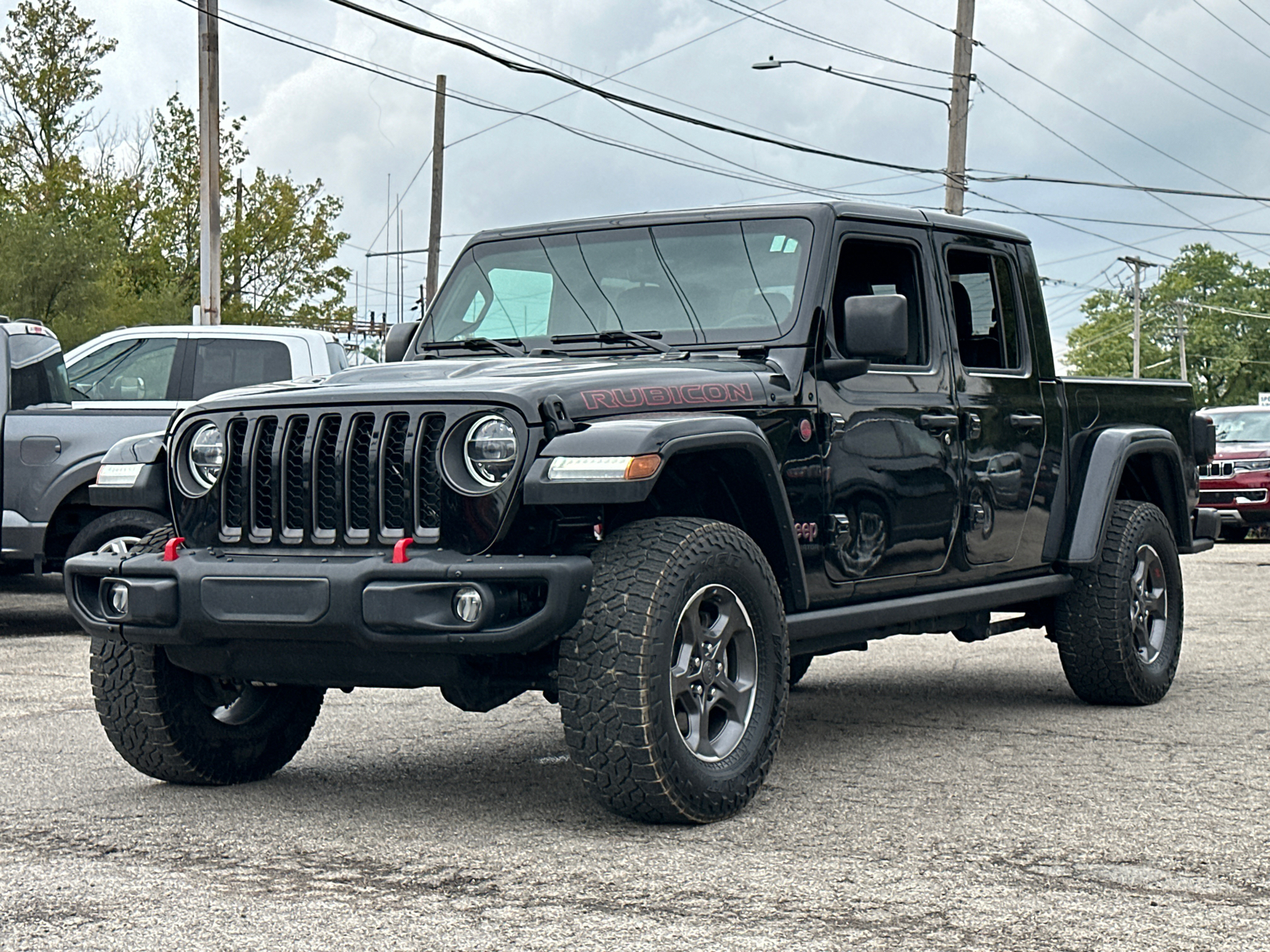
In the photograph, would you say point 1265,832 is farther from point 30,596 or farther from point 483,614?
point 30,596

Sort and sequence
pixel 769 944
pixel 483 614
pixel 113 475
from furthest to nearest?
pixel 113 475, pixel 483 614, pixel 769 944

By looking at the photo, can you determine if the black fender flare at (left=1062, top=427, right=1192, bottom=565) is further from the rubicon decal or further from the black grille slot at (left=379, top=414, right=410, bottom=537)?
the black grille slot at (left=379, top=414, right=410, bottom=537)

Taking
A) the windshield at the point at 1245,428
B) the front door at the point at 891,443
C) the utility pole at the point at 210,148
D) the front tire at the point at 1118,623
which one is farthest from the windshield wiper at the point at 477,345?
the windshield at the point at 1245,428

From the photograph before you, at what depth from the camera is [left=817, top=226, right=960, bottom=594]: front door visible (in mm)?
6137

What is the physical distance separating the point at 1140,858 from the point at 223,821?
277 cm

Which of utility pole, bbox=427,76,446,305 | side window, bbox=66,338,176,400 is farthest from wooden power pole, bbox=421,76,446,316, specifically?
side window, bbox=66,338,176,400

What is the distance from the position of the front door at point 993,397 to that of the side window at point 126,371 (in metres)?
6.57

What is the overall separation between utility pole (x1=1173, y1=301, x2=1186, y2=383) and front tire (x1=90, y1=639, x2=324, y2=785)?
92215 mm

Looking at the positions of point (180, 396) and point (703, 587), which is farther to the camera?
point (180, 396)

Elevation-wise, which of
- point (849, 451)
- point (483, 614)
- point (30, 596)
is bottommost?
point (30, 596)

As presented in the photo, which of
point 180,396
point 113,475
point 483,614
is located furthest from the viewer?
point 180,396

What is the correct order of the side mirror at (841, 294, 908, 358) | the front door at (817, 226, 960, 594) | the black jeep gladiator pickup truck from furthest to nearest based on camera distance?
the front door at (817, 226, 960, 594)
the side mirror at (841, 294, 908, 358)
the black jeep gladiator pickup truck

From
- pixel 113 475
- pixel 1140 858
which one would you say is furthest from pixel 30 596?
pixel 1140 858

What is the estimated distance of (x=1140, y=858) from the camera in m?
4.79
